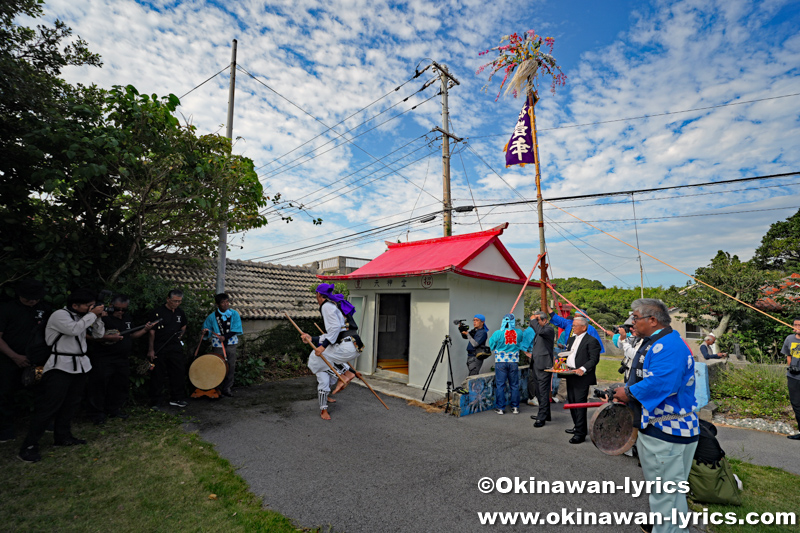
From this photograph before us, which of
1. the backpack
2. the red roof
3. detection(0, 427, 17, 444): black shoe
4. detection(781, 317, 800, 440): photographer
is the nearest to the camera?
the backpack

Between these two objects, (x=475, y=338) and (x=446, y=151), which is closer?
(x=475, y=338)

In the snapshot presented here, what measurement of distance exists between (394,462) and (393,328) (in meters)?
8.04

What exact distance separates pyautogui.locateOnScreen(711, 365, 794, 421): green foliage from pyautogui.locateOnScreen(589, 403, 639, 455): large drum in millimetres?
5729

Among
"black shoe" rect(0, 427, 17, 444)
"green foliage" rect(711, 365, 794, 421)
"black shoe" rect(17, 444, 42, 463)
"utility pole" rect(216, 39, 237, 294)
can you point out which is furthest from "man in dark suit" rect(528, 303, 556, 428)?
"black shoe" rect(0, 427, 17, 444)

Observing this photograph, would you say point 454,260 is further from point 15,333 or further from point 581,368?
point 15,333

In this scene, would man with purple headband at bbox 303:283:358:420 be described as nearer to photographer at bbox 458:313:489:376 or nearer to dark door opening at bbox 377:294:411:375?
photographer at bbox 458:313:489:376

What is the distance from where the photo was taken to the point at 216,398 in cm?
729

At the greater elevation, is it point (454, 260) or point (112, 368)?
point (454, 260)

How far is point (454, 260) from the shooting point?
8.61 metres

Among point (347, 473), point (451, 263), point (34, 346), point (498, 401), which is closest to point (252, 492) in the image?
point (347, 473)

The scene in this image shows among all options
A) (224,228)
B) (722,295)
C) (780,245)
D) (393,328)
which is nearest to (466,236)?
(393,328)

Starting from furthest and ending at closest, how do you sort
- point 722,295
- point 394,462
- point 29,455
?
point 722,295, point 394,462, point 29,455

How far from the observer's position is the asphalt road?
350 cm

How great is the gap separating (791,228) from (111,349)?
36.5 meters
